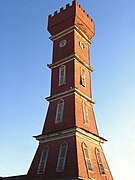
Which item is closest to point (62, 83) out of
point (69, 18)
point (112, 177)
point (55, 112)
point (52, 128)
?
point (55, 112)

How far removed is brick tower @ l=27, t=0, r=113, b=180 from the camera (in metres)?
19.9

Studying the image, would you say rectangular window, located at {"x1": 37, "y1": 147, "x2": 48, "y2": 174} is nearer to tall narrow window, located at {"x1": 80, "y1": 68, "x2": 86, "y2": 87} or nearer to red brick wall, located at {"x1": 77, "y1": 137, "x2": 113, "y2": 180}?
red brick wall, located at {"x1": 77, "y1": 137, "x2": 113, "y2": 180}

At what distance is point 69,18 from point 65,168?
16.1 meters

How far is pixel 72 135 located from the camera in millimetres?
20609

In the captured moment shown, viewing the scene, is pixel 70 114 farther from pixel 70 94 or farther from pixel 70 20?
pixel 70 20

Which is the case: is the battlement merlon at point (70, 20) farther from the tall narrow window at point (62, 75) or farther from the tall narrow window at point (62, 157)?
the tall narrow window at point (62, 157)

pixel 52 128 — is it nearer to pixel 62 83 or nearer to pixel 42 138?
pixel 42 138

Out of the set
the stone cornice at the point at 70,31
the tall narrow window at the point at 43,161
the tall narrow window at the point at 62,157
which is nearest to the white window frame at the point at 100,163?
the tall narrow window at the point at 62,157

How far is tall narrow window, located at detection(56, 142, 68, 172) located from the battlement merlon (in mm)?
13149

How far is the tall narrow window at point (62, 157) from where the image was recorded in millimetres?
19672

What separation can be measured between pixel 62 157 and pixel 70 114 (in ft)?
13.0

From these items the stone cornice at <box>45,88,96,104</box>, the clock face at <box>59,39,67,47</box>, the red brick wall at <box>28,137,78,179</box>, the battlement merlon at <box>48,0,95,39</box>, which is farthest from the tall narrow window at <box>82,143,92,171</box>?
the battlement merlon at <box>48,0,95,39</box>

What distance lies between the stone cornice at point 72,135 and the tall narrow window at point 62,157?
881mm

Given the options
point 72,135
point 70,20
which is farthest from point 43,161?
point 70,20
